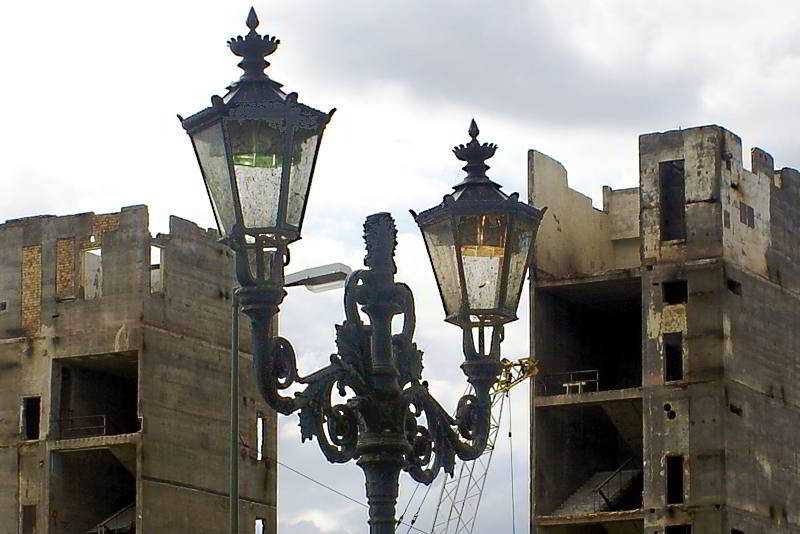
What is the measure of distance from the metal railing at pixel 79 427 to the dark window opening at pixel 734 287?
64.6 feet

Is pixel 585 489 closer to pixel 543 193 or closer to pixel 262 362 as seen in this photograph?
pixel 543 193

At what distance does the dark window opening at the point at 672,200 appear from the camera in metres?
61.9

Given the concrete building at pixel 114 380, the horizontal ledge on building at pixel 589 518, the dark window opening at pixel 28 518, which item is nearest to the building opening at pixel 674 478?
the horizontal ledge on building at pixel 589 518

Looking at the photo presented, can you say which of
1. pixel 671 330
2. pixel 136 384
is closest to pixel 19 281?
pixel 136 384

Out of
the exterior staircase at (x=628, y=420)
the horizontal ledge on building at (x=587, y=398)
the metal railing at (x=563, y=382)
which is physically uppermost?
the metal railing at (x=563, y=382)

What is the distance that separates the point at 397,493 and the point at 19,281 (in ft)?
175

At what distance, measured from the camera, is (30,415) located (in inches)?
2689

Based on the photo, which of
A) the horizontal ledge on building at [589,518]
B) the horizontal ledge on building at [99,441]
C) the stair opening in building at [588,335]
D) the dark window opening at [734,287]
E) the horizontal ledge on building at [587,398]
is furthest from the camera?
the horizontal ledge on building at [99,441]

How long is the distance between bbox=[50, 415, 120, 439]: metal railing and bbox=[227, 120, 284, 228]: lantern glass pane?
51987 millimetres

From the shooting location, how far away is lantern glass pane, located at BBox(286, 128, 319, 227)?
16.1 m

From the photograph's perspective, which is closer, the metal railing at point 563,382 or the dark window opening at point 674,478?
the dark window opening at point 674,478

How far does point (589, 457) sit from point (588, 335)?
4.16 metres

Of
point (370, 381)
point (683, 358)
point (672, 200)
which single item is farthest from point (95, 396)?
point (370, 381)

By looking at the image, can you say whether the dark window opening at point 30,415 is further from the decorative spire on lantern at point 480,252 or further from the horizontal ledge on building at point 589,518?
the decorative spire on lantern at point 480,252
